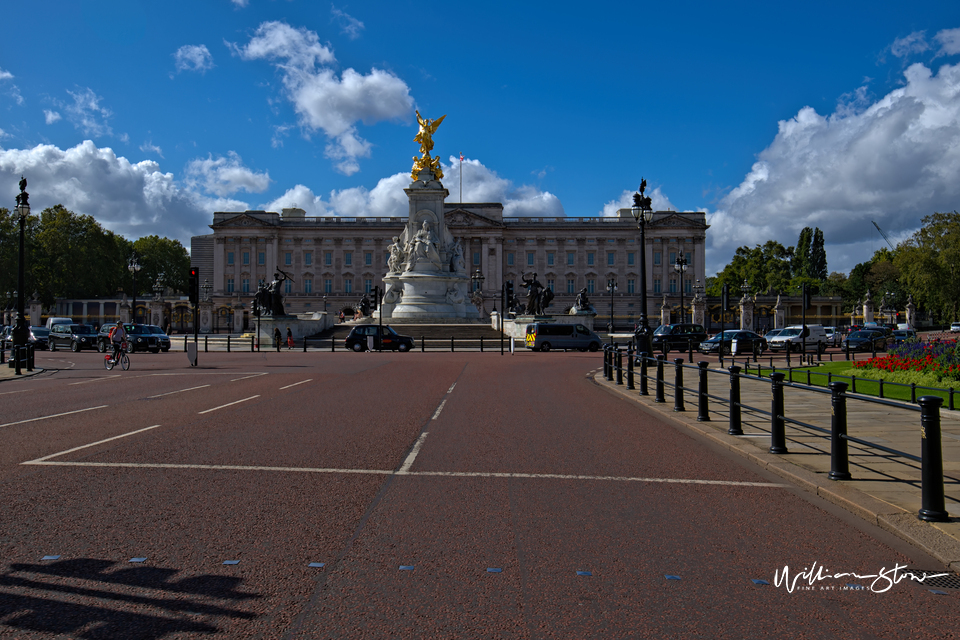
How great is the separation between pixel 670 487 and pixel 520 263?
116 metres

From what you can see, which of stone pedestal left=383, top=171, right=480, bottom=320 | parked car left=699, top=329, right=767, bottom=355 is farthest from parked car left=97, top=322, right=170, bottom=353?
parked car left=699, top=329, right=767, bottom=355

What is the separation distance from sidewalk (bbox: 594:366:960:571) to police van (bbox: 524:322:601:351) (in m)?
29.3

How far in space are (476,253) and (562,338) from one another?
252ft

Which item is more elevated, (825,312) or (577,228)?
(577,228)

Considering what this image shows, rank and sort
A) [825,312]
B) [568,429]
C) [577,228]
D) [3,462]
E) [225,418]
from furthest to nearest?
[577,228]
[825,312]
[225,418]
[568,429]
[3,462]

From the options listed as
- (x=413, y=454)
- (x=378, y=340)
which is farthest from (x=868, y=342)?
(x=413, y=454)

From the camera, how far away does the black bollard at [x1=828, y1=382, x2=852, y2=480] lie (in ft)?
22.8

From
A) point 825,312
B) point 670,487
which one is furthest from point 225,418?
point 825,312

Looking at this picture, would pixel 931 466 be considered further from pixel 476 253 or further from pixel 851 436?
pixel 476 253

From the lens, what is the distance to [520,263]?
403ft

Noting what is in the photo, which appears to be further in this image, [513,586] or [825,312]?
[825,312]

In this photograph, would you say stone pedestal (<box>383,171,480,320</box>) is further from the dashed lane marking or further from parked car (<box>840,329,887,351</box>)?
the dashed lane marking

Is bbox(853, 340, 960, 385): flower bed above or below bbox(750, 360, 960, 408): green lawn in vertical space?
above

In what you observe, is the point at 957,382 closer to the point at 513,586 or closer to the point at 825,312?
the point at 513,586
